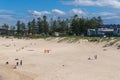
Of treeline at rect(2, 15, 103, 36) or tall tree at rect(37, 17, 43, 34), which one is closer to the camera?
treeline at rect(2, 15, 103, 36)

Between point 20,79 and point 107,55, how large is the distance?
13.0 m

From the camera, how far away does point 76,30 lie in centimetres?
10394

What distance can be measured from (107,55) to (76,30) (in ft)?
222

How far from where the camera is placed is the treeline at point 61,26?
104250mm

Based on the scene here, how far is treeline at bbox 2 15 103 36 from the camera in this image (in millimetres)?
104250

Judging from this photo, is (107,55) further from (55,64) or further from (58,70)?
(58,70)

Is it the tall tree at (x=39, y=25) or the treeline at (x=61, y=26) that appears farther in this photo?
the tall tree at (x=39, y=25)

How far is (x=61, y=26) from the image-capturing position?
125625 millimetres

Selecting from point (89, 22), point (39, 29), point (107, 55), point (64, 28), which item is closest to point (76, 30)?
point (89, 22)

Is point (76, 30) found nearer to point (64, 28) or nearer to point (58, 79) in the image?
point (64, 28)

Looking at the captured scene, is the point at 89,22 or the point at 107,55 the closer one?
the point at 107,55

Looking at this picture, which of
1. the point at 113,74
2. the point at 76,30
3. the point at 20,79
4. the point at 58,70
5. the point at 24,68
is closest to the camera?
the point at 113,74

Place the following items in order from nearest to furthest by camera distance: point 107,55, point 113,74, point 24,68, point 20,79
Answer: point 113,74 → point 20,79 → point 24,68 → point 107,55

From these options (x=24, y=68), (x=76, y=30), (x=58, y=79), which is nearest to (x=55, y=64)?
(x=24, y=68)
